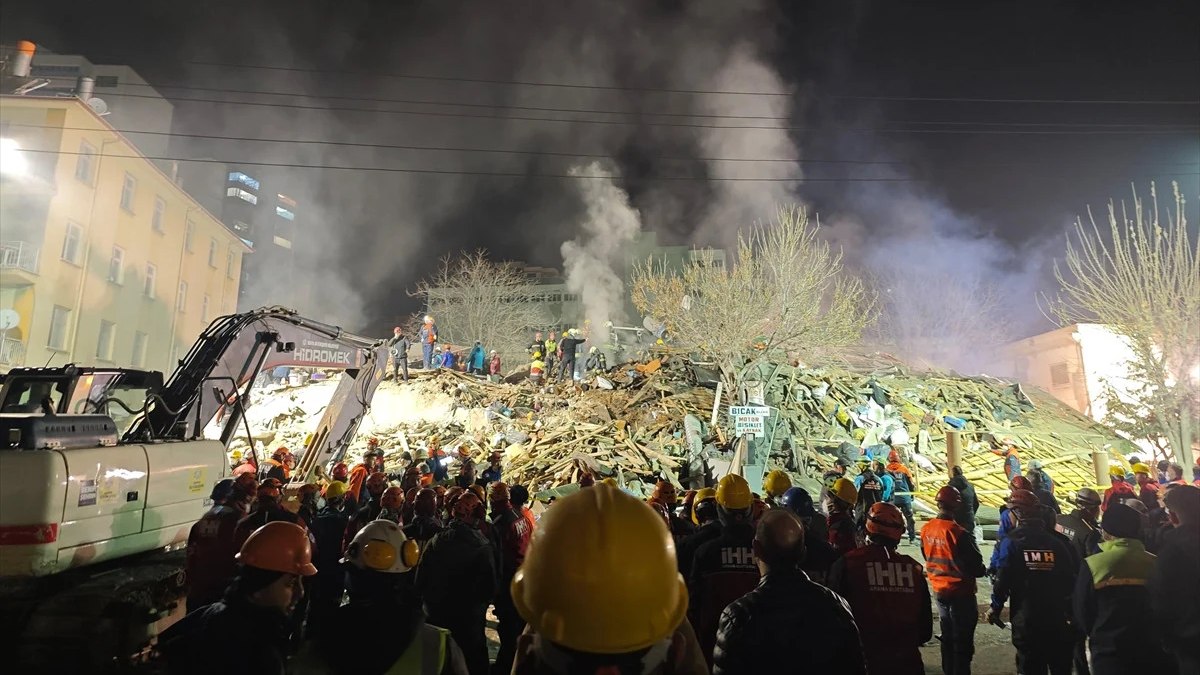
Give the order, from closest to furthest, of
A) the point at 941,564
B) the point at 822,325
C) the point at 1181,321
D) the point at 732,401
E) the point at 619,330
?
1. the point at 941,564
2. the point at 1181,321
3. the point at 732,401
4. the point at 822,325
5. the point at 619,330

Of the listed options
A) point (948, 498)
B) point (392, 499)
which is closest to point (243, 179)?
point (392, 499)

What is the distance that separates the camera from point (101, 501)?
5.23 metres

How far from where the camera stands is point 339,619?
224cm

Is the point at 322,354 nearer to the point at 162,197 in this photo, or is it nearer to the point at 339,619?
the point at 339,619

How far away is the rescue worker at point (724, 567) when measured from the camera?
3.92 m

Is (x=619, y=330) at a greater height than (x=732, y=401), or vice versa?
(x=619, y=330)

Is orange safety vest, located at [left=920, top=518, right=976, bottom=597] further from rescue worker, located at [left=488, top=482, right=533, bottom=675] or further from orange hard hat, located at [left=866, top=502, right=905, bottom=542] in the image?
rescue worker, located at [left=488, top=482, right=533, bottom=675]

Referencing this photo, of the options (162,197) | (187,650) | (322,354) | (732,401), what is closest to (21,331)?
(162,197)

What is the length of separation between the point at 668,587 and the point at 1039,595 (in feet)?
15.9

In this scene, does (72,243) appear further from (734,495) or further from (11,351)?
(734,495)

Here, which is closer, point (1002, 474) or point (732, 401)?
point (1002, 474)

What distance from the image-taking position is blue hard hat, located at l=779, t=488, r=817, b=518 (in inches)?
252

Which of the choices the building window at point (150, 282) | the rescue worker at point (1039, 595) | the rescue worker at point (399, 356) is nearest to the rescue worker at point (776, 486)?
the rescue worker at point (1039, 595)

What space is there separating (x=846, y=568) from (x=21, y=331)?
112 feet
